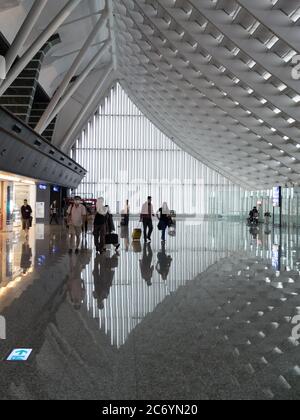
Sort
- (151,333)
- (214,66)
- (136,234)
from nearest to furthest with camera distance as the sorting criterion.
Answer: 1. (151,333)
2. (136,234)
3. (214,66)

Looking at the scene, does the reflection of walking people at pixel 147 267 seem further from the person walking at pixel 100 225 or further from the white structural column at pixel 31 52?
the white structural column at pixel 31 52

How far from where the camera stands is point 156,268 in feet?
34.0

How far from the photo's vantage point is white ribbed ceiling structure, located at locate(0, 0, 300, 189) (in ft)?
49.5

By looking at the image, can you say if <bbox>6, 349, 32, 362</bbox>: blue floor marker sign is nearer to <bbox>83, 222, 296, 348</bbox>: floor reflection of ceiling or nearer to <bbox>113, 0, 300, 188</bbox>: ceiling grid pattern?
<bbox>83, 222, 296, 348</bbox>: floor reflection of ceiling

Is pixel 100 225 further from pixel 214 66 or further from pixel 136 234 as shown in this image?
pixel 214 66

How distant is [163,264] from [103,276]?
93.6 inches

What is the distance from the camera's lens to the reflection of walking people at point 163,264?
9.52 meters

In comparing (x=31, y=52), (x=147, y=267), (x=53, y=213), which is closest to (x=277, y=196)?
(x=53, y=213)

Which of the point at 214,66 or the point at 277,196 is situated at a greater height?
the point at 214,66

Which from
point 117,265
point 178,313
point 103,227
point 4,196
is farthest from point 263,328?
point 4,196

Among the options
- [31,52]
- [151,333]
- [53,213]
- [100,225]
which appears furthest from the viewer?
[53,213]

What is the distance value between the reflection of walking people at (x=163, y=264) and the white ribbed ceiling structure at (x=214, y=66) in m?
6.49

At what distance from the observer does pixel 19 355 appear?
13.6ft
